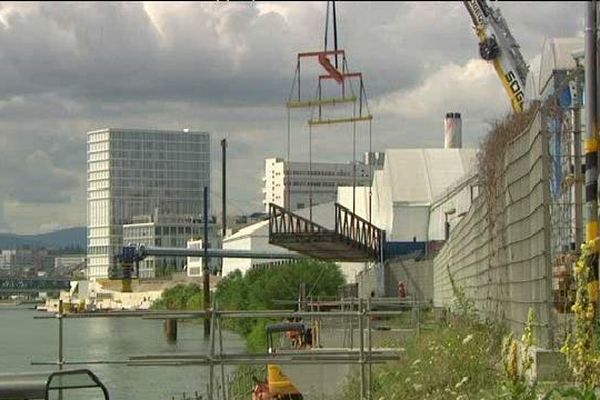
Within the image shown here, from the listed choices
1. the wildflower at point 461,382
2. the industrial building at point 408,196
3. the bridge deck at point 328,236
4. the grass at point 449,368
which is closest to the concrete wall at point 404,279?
the bridge deck at point 328,236

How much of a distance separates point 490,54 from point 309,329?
35.0 metres

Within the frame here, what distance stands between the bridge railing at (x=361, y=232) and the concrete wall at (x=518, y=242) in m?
48.9

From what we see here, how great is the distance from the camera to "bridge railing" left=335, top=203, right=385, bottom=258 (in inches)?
2788

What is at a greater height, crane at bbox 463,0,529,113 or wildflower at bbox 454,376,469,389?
crane at bbox 463,0,529,113

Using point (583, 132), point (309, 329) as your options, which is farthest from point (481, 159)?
point (309, 329)

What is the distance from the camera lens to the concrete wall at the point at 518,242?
12.8m

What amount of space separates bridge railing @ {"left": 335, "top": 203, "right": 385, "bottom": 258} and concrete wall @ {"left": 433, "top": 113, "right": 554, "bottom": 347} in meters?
48.9

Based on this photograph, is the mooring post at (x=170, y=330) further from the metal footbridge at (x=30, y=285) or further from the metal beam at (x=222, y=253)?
the metal footbridge at (x=30, y=285)

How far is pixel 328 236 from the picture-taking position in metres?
63.2

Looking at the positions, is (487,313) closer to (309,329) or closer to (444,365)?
(444,365)

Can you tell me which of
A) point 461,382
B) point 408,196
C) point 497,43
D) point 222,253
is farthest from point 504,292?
point 222,253

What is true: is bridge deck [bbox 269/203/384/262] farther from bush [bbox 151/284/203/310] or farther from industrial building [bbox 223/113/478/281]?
bush [bbox 151/284/203/310]

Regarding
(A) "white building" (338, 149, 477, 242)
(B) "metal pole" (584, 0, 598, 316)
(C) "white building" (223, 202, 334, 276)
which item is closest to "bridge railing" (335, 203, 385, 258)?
(A) "white building" (338, 149, 477, 242)

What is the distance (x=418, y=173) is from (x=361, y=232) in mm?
32284
